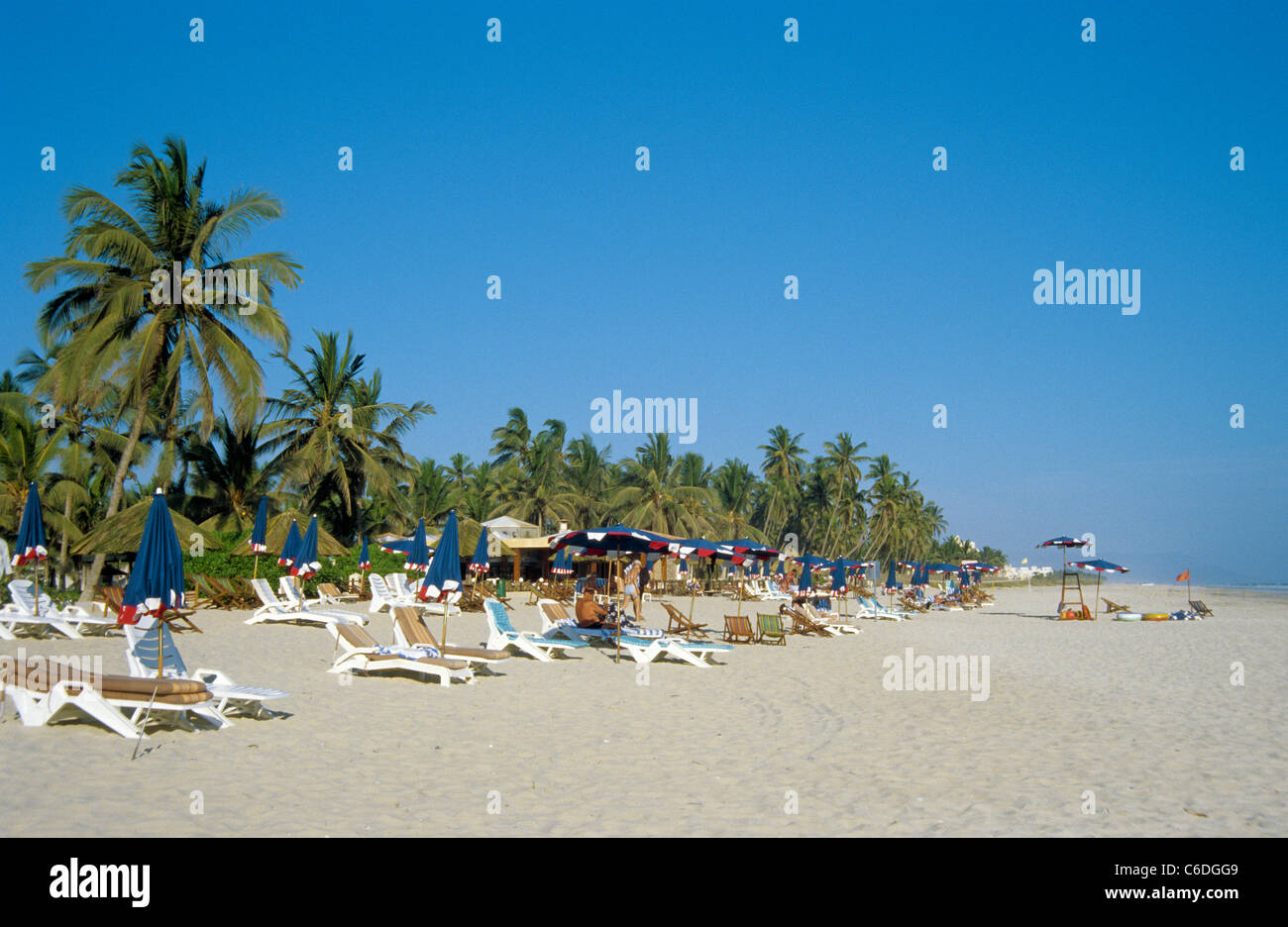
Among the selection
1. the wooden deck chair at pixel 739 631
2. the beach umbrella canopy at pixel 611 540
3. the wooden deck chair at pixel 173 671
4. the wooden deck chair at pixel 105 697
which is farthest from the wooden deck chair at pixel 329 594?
the wooden deck chair at pixel 105 697

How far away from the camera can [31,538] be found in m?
13.6

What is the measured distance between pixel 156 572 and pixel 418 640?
407 cm

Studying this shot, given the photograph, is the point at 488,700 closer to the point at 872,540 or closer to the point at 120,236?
the point at 120,236

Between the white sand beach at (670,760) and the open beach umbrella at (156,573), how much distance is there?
1.05m

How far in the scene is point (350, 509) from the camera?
30.2 meters

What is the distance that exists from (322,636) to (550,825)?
38.9 ft

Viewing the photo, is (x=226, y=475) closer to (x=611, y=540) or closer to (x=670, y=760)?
(x=611, y=540)

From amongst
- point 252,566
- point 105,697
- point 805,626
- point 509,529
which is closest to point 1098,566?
point 805,626

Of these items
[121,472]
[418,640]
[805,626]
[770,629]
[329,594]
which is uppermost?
[121,472]

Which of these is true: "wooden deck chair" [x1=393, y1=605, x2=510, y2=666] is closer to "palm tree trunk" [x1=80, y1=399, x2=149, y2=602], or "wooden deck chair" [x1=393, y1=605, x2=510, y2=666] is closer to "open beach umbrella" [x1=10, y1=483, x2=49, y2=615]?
"open beach umbrella" [x1=10, y1=483, x2=49, y2=615]

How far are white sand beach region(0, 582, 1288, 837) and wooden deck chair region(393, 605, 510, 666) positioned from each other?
0.42m

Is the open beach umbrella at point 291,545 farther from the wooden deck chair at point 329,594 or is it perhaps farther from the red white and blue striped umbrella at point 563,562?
the red white and blue striped umbrella at point 563,562

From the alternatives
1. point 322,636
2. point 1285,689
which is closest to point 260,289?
point 322,636

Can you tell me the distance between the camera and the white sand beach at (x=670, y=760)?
5.49 m
